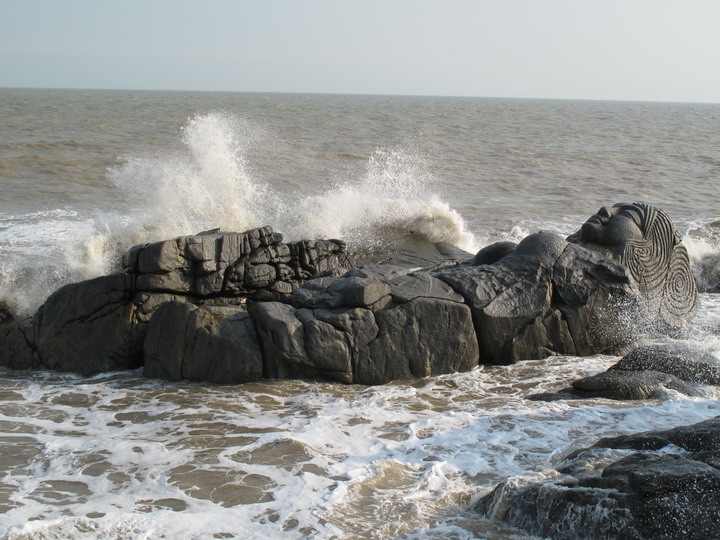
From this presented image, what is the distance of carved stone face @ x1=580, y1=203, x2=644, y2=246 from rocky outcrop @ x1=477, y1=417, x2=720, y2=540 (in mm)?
3589

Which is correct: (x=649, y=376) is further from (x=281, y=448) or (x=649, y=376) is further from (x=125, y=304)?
(x=125, y=304)

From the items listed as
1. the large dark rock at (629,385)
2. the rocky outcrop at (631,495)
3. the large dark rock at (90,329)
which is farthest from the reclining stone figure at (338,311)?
the rocky outcrop at (631,495)

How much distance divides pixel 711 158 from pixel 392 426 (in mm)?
25986

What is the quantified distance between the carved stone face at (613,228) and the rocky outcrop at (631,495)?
3.59 m

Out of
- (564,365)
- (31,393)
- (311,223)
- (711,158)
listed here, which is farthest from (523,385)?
(711,158)

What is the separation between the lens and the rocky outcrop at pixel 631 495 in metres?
3.66

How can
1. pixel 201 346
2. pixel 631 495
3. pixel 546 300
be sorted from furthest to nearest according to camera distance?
pixel 546 300
pixel 201 346
pixel 631 495

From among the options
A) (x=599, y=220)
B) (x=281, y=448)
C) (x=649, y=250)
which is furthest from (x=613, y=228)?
(x=281, y=448)

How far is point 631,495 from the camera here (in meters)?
3.82

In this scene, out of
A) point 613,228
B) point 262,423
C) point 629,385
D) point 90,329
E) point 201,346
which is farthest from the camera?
point 613,228

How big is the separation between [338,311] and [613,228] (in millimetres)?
3187

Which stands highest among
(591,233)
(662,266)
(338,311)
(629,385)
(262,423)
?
(591,233)

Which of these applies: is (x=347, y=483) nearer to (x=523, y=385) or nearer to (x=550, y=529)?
(x=550, y=529)

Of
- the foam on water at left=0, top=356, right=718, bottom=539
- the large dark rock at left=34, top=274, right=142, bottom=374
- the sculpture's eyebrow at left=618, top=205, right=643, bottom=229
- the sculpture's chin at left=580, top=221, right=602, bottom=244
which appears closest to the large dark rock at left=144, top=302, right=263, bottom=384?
the foam on water at left=0, top=356, right=718, bottom=539
